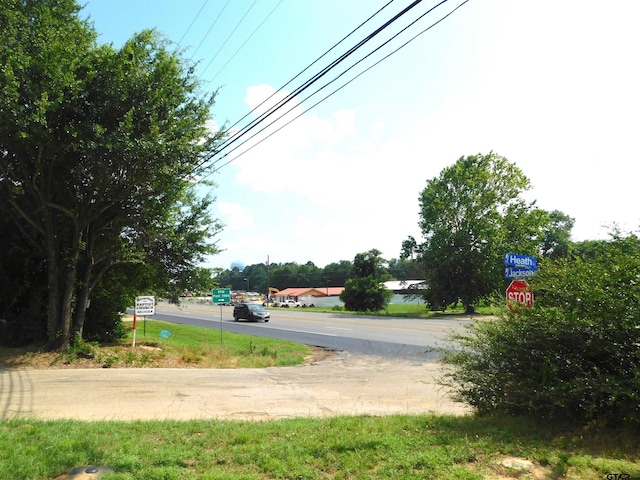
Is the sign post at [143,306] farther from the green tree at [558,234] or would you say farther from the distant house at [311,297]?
the green tree at [558,234]

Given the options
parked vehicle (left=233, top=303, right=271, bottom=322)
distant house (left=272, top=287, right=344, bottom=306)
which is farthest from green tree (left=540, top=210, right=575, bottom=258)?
parked vehicle (left=233, top=303, right=271, bottom=322)

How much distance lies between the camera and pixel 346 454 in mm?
4910

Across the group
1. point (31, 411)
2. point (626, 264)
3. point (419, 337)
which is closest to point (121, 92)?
point (31, 411)

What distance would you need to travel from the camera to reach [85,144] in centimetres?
1231

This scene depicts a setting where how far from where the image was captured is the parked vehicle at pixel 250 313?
128 ft

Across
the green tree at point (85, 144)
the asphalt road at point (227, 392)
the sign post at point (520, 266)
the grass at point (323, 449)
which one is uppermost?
the green tree at point (85, 144)

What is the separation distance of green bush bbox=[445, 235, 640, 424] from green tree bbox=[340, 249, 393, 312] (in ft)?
162

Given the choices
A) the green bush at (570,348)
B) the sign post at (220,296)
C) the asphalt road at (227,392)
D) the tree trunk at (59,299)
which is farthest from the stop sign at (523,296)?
the sign post at (220,296)

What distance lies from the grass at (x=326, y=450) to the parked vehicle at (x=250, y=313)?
32959 mm

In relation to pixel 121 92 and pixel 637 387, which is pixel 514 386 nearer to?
pixel 637 387

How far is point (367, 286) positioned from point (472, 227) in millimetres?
14941

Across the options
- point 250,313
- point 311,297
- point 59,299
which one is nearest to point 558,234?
point 311,297

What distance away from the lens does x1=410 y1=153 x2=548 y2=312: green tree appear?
46.9 metres

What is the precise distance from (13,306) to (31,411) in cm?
1051
